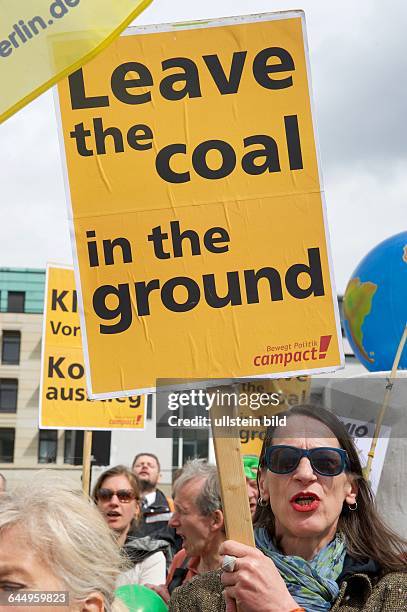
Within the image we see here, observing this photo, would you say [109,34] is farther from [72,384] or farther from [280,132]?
[72,384]

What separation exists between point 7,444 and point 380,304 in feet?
169

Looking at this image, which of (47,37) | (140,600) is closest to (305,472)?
(140,600)

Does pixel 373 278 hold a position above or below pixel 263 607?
above

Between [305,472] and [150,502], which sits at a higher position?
[305,472]

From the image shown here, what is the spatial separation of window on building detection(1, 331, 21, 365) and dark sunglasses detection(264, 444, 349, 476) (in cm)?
5660

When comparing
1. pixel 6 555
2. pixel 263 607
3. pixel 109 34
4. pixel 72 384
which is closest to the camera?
pixel 6 555

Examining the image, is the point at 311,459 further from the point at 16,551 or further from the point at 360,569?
the point at 16,551

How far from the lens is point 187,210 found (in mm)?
3318

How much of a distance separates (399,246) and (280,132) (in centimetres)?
327

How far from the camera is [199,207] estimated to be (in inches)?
130

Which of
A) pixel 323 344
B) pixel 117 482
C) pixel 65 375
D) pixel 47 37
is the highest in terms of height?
pixel 47 37

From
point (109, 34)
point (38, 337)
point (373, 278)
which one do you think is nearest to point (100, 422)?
point (373, 278)

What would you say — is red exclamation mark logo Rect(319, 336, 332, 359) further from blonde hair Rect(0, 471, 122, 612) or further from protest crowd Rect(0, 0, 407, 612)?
blonde hair Rect(0, 471, 122, 612)

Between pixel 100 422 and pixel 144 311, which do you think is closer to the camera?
pixel 144 311
